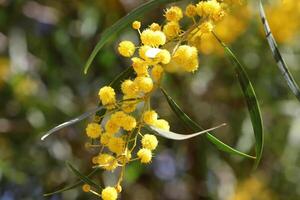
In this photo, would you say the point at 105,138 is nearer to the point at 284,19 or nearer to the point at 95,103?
the point at 284,19

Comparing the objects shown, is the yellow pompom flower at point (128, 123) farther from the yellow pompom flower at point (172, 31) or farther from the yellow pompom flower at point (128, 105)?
the yellow pompom flower at point (172, 31)

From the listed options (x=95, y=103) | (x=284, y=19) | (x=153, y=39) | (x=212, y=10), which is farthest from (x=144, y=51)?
(x=95, y=103)

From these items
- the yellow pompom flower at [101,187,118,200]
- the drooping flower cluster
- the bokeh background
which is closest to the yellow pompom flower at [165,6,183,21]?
the drooping flower cluster

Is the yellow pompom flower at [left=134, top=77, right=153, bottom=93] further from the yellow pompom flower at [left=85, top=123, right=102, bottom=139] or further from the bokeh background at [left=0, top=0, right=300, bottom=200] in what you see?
the bokeh background at [left=0, top=0, right=300, bottom=200]

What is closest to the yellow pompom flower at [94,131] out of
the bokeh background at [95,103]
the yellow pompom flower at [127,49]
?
the yellow pompom flower at [127,49]

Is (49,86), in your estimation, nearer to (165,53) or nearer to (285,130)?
(285,130)

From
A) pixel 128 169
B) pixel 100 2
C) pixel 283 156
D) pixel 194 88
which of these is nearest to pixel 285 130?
pixel 283 156
